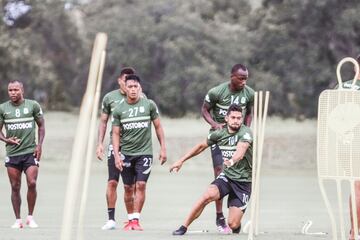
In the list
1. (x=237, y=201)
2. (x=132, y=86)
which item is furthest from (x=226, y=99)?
Answer: (x=237, y=201)

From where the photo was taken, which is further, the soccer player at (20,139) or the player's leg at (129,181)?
the soccer player at (20,139)

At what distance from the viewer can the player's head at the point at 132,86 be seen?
1533cm

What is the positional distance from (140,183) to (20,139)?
1967mm

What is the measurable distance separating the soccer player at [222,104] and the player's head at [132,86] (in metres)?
0.93

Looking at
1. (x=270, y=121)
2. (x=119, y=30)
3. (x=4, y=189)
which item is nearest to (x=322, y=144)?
(x=4, y=189)

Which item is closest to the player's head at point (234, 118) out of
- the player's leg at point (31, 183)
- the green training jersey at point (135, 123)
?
the green training jersey at point (135, 123)

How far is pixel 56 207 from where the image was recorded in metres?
22.4

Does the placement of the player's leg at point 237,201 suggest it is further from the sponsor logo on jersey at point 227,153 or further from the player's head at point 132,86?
the player's head at point 132,86

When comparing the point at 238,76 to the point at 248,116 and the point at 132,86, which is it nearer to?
the point at 248,116

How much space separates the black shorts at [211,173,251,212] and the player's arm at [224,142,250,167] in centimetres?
36

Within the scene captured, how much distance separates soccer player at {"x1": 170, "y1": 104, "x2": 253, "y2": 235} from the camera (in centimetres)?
1388

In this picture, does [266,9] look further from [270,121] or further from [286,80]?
[270,121]

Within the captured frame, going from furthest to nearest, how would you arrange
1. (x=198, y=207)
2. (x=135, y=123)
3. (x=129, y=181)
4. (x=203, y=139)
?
(x=203, y=139)
(x=129, y=181)
(x=135, y=123)
(x=198, y=207)

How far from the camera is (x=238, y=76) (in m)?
15.0
